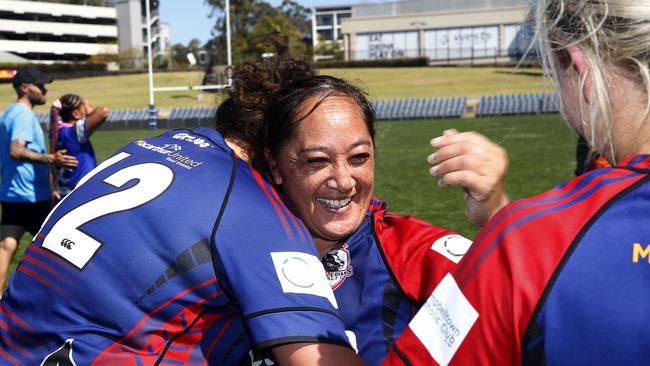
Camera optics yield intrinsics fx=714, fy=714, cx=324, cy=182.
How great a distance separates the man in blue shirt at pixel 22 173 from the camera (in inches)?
265

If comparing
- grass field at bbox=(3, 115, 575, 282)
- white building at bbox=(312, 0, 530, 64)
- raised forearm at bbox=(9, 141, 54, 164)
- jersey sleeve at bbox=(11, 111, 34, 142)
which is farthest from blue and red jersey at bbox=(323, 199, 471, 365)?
white building at bbox=(312, 0, 530, 64)

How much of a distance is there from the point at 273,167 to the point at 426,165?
13.0 metres

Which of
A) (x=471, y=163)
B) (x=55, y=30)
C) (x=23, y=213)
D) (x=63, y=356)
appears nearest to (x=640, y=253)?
(x=471, y=163)

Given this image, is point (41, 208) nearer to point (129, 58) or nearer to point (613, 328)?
point (613, 328)

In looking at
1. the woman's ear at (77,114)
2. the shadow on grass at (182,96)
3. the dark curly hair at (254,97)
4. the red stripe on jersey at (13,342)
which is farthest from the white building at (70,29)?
the red stripe on jersey at (13,342)

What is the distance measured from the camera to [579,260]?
1.07 m

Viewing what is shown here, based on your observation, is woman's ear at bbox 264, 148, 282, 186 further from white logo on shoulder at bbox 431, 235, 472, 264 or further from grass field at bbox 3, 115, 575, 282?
grass field at bbox 3, 115, 575, 282

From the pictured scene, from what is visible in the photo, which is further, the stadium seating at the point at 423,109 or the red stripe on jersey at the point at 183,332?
the stadium seating at the point at 423,109

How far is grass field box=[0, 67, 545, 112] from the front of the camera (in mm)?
42844

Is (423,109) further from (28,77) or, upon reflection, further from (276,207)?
(276,207)

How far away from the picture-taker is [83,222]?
1.91 metres

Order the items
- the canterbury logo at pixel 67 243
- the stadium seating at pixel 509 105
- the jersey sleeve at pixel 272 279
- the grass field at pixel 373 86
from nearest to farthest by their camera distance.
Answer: the jersey sleeve at pixel 272 279
the canterbury logo at pixel 67 243
the stadium seating at pixel 509 105
the grass field at pixel 373 86

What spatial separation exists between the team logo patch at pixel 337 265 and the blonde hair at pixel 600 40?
4.10 feet

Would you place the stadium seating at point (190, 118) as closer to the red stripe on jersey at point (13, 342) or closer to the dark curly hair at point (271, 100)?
the dark curly hair at point (271, 100)
